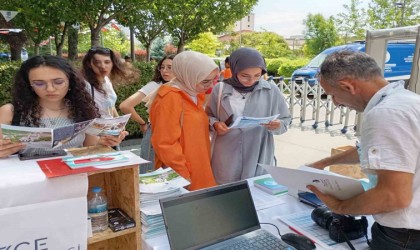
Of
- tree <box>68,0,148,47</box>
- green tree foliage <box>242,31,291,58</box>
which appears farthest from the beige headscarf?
green tree foliage <box>242,31,291,58</box>

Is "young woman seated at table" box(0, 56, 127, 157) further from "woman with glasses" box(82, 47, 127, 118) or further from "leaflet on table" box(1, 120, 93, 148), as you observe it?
"woman with glasses" box(82, 47, 127, 118)

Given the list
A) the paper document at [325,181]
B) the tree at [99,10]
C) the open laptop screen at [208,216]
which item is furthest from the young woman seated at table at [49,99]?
the tree at [99,10]

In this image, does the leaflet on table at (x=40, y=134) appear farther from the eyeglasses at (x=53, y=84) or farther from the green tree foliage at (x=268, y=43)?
the green tree foliage at (x=268, y=43)

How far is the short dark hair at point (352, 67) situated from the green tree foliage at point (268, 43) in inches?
1153

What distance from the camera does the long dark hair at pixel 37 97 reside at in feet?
5.69

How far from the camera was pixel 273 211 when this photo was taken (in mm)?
1730

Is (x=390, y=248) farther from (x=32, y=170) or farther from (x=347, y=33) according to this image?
(x=347, y=33)

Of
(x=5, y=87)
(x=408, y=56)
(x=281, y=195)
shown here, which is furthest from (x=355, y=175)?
(x=5, y=87)

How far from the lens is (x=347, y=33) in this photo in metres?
21.4

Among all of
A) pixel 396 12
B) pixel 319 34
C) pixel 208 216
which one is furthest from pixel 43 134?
pixel 319 34

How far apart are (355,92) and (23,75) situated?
1.63 m

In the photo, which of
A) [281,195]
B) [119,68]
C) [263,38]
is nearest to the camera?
[281,195]

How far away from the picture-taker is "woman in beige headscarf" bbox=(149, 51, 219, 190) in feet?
6.47

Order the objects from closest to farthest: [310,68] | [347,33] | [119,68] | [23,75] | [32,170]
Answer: [32,170]
[23,75]
[119,68]
[310,68]
[347,33]
